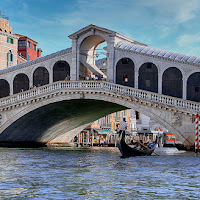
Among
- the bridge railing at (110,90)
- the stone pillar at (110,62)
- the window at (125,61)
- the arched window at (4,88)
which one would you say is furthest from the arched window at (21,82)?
the window at (125,61)

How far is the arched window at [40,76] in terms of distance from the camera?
3606 cm

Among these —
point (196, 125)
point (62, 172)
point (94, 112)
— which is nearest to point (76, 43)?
point (94, 112)

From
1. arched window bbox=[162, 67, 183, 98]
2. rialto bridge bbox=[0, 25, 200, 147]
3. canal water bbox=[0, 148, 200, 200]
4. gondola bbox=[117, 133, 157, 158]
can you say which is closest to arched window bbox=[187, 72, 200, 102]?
rialto bridge bbox=[0, 25, 200, 147]

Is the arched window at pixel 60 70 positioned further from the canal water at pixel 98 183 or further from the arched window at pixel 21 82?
the canal water at pixel 98 183

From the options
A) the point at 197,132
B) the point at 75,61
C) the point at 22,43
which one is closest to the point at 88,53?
the point at 75,61

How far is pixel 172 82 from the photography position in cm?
3225

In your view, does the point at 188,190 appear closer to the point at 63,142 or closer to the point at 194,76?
the point at 194,76

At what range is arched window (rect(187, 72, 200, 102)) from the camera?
31.3m

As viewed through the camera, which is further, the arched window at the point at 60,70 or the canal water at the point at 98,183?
the arched window at the point at 60,70

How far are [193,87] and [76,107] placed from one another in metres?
9.11

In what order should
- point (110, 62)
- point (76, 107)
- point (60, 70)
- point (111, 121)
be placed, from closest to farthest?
point (110, 62) < point (60, 70) < point (76, 107) < point (111, 121)

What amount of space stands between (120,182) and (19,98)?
2078 cm

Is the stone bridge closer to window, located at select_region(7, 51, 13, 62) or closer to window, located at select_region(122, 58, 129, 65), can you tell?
window, located at select_region(122, 58, 129, 65)

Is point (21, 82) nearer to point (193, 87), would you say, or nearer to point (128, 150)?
point (193, 87)
